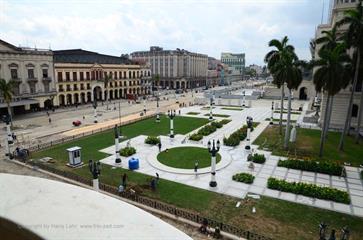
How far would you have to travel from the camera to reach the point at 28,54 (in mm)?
57531

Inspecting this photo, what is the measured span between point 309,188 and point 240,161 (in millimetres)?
9050

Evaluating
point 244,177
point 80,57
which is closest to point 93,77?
point 80,57

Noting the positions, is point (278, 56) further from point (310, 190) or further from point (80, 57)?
point (80, 57)

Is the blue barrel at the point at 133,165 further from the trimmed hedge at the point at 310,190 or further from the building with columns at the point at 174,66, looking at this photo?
the building with columns at the point at 174,66

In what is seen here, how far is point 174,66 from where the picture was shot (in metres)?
134

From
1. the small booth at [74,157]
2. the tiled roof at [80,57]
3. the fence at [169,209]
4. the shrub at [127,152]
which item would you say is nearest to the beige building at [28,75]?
the tiled roof at [80,57]

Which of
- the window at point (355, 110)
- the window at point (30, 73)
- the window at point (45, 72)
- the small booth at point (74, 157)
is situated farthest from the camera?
the window at point (45, 72)

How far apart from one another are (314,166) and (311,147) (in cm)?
866

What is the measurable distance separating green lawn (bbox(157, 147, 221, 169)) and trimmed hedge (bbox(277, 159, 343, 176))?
24.6 feet

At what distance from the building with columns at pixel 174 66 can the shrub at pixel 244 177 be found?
367ft

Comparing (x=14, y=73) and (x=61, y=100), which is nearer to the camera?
(x=14, y=73)

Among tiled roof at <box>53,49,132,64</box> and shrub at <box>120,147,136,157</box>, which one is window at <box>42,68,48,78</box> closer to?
tiled roof at <box>53,49,132,64</box>

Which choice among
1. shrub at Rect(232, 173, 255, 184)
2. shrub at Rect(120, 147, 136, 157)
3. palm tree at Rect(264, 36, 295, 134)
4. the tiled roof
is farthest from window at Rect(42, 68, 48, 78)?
shrub at Rect(232, 173, 255, 184)

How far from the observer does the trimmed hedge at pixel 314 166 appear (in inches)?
1044
